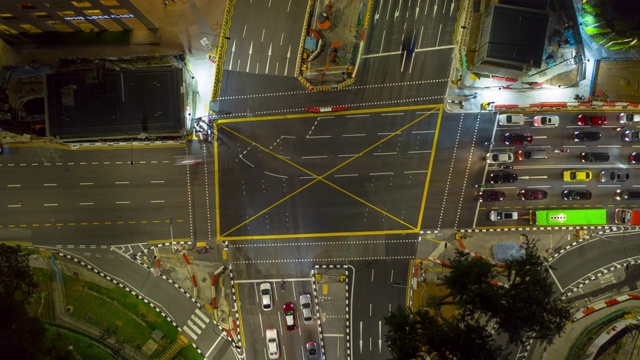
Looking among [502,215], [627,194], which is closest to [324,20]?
[502,215]

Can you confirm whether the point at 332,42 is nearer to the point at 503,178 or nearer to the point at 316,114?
the point at 316,114

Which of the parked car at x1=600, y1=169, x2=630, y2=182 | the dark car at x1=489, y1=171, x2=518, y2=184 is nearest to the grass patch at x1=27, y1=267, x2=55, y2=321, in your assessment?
the dark car at x1=489, y1=171, x2=518, y2=184

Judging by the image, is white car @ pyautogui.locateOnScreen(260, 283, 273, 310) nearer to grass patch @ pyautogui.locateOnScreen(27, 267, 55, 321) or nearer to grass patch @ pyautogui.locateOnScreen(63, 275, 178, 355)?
grass patch @ pyautogui.locateOnScreen(63, 275, 178, 355)

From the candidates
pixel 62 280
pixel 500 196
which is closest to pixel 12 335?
pixel 62 280

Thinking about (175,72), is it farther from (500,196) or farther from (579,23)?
(579,23)

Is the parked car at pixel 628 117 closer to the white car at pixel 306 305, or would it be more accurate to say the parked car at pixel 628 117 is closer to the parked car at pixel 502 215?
the parked car at pixel 502 215

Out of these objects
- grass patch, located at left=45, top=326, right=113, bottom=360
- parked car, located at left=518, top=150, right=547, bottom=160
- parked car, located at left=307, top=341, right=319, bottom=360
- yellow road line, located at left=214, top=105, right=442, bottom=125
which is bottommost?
parked car, located at left=307, top=341, right=319, bottom=360

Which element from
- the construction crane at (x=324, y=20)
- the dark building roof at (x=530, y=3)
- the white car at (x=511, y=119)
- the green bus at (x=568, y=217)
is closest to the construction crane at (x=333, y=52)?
the construction crane at (x=324, y=20)
